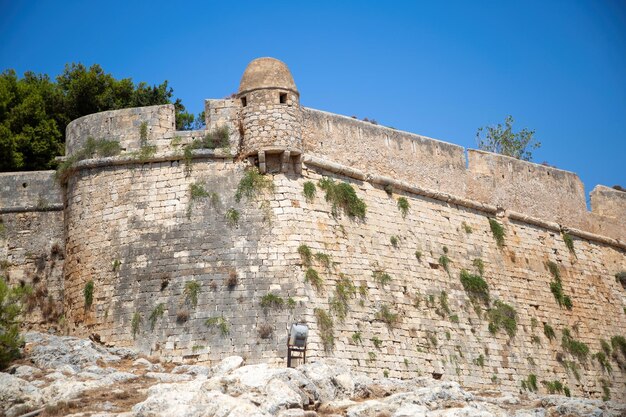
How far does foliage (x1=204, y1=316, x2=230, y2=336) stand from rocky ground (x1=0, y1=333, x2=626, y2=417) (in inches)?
46.2

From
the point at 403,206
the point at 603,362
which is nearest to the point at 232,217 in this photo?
the point at 403,206

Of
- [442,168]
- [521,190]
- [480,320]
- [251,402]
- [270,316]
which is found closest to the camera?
[251,402]

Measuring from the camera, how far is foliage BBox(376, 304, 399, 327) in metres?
21.4

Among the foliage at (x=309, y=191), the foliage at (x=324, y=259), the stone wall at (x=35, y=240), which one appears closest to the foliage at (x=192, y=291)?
Result: the foliage at (x=324, y=259)

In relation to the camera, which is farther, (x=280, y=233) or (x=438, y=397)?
(x=280, y=233)

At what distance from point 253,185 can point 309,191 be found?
110 cm

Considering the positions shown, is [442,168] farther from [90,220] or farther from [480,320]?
[90,220]

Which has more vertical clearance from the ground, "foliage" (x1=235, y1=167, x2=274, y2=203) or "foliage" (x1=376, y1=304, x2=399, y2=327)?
"foliage" (x1=235, y1=167, x2=274, y2=203)

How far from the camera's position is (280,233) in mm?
20781

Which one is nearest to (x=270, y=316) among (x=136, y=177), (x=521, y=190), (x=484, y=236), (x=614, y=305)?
(x=136, y=177)

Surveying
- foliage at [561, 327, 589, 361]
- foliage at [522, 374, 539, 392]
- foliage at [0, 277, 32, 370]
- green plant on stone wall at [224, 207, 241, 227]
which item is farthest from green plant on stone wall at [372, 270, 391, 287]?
foliage at [0, 277, 32, 370]

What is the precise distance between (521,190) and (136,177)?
387 inches

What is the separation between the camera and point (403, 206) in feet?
77.7

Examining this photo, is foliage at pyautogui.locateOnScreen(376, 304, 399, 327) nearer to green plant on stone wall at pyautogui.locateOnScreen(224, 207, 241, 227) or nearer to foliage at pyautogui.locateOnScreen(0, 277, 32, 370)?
green plant on stone wall at pyautogui.locateOnScreen(224, 207, 241, 227)
